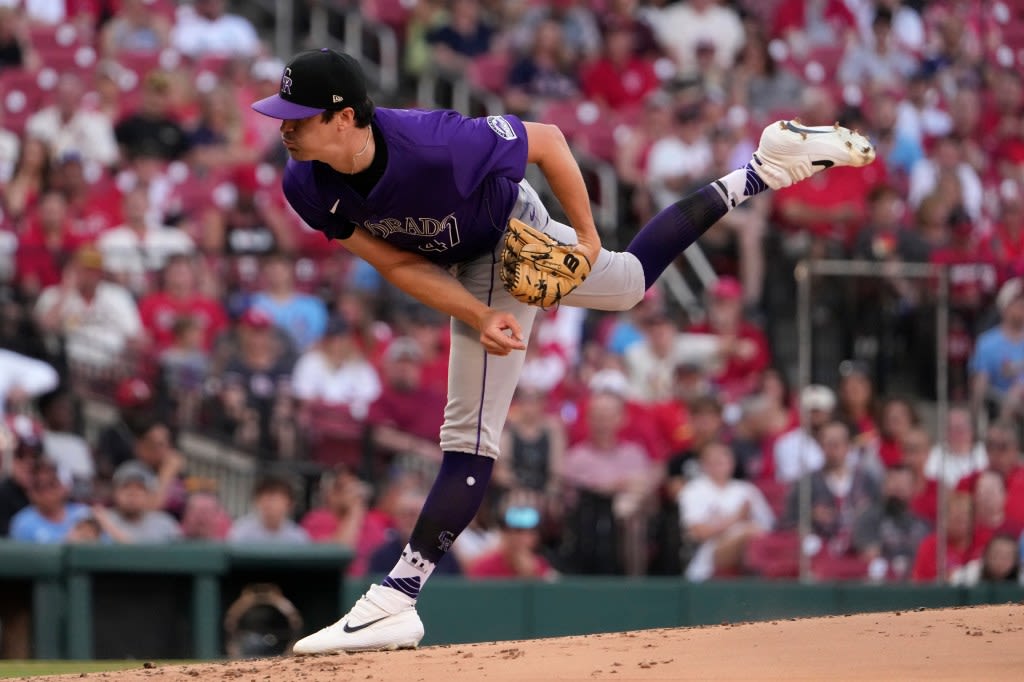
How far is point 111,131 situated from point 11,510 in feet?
13.2

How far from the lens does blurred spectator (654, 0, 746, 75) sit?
14570 millimetres

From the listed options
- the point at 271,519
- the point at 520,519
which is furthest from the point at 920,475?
the point at 271,519

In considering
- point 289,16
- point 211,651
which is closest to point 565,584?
point 211,651

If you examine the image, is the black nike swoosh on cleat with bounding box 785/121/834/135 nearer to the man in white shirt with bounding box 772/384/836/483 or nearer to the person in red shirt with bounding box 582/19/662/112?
the man in white shirt with bounding box 772/384/836/483

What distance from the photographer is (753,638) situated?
561cm

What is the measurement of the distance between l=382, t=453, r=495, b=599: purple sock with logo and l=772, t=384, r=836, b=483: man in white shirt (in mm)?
3980

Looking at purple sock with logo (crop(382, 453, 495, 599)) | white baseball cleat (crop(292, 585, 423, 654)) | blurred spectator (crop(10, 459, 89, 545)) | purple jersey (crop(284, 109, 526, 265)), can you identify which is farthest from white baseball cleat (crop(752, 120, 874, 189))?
blurred spectator (crop(10, 459, 89, 545))

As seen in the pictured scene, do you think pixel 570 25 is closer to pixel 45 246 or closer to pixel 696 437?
pixel 696 437

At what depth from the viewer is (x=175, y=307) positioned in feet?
35.0

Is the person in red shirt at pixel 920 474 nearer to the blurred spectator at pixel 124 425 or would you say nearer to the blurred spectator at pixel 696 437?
the blurred spectator at pixel 696 437

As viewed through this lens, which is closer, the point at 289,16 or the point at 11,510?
the point at 11,510

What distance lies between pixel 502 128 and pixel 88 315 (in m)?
5.60

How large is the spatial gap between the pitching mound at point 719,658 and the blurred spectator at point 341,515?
12.0 feet

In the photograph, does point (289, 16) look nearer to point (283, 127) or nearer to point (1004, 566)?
point (1004, 566)
